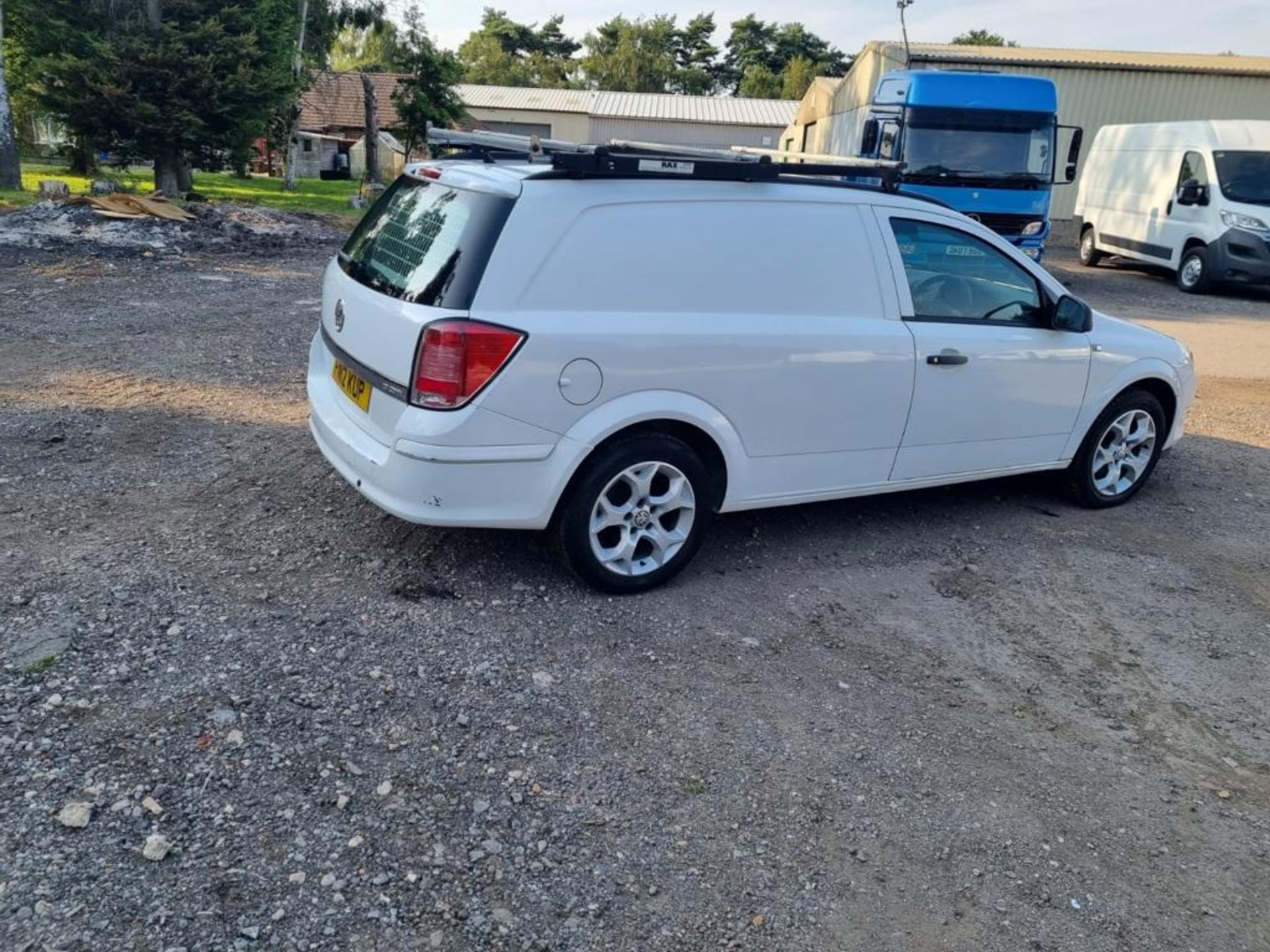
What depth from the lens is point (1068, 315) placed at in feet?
17.4

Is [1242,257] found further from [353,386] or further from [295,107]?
[295,107]

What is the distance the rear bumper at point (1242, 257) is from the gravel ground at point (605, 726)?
12231 millimetres

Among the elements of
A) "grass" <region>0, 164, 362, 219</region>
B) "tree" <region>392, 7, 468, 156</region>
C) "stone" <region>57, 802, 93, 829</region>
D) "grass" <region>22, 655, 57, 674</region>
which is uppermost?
"tree" <region>392, 7, 468, 156</region>

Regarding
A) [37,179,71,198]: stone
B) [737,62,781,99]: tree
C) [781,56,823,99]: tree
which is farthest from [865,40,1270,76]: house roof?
[737,62,781,99]: tree

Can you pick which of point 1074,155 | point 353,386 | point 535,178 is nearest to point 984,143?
point 1074,155

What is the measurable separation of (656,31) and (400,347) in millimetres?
85712

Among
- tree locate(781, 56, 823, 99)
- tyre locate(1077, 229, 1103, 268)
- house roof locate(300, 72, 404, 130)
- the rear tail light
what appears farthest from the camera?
tree locate(781, 56, 823, 99)

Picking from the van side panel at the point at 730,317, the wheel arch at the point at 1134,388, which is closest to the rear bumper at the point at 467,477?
the van side panel at the point at 730,317

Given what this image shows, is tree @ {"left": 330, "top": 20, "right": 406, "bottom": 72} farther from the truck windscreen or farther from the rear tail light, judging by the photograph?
the rear tail light

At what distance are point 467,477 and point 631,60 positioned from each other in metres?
81.5

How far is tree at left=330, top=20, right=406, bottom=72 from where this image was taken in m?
28.4

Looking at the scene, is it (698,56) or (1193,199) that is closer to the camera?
(1193,199)

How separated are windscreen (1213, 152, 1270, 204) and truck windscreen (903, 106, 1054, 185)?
478 cm

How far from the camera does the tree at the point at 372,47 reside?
2836 centimetres
